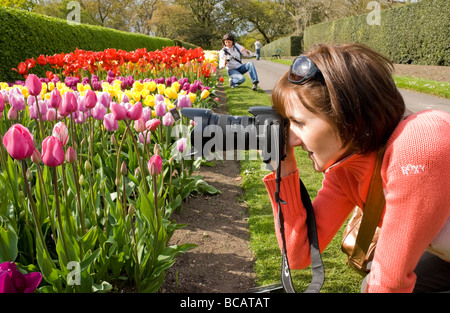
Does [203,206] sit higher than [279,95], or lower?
lower

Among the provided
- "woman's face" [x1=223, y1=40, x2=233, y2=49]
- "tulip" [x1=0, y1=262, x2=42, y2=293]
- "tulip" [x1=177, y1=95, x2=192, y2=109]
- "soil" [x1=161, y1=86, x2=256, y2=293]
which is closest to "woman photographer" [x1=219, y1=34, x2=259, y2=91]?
"woman's face" [x1=223, y1=40, x2=233, y2=49]

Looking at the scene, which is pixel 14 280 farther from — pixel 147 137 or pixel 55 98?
pixel 147 137

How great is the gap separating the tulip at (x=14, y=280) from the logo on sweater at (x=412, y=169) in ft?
3.08

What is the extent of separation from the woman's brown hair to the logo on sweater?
0.54 feet

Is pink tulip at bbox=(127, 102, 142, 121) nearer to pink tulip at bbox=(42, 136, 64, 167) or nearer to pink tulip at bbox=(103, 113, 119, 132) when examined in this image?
pink tulip at bbox=(103, 113, 119, 132)

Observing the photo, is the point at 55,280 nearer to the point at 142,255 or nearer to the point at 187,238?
the point at 142,255

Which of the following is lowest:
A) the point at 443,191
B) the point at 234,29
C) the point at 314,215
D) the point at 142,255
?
the point at 142,255

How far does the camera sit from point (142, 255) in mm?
1749

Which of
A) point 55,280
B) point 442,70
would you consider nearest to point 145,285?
point 55,280

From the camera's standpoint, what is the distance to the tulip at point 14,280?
792 millimetres

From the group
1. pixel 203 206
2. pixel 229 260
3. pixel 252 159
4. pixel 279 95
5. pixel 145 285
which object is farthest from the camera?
pixel 252 159

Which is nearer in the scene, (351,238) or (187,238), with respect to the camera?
(351,238)

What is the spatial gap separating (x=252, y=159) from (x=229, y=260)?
2.14 meters

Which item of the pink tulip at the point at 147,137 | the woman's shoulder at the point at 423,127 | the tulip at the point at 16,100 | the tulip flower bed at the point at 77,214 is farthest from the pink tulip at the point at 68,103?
the woman's shoulder at the point at 423,127
